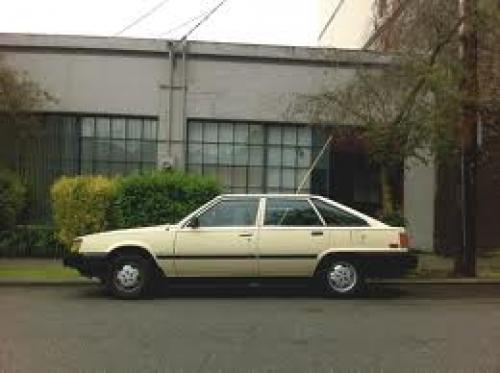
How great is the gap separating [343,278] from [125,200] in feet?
19.1

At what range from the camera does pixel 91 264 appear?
48.5 ft

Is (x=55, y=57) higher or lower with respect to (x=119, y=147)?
higher

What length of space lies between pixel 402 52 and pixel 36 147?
8515 millimetres

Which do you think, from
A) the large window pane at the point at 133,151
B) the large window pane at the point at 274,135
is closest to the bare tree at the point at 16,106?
the large window pane at the point at 133,151

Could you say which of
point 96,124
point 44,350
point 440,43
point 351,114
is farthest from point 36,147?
point 44,350

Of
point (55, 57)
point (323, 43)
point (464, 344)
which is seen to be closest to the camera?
point (464, 344)

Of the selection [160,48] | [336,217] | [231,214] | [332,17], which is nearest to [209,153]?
[160,48]

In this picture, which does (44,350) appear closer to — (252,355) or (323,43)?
(252,355)

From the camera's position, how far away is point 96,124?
2223cm

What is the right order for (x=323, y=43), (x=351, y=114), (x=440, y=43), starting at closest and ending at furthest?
(x=440, y=43) → (x=351, y=114) → (x=323, y=43)

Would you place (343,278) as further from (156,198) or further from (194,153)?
(194,153)

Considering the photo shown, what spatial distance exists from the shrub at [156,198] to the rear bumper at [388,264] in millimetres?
5303

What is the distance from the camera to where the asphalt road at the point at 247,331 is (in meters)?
9.35

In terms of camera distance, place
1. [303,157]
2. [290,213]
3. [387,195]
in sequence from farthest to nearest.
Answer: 1. [303,157]
2. [387,195]
3. [290,213]
